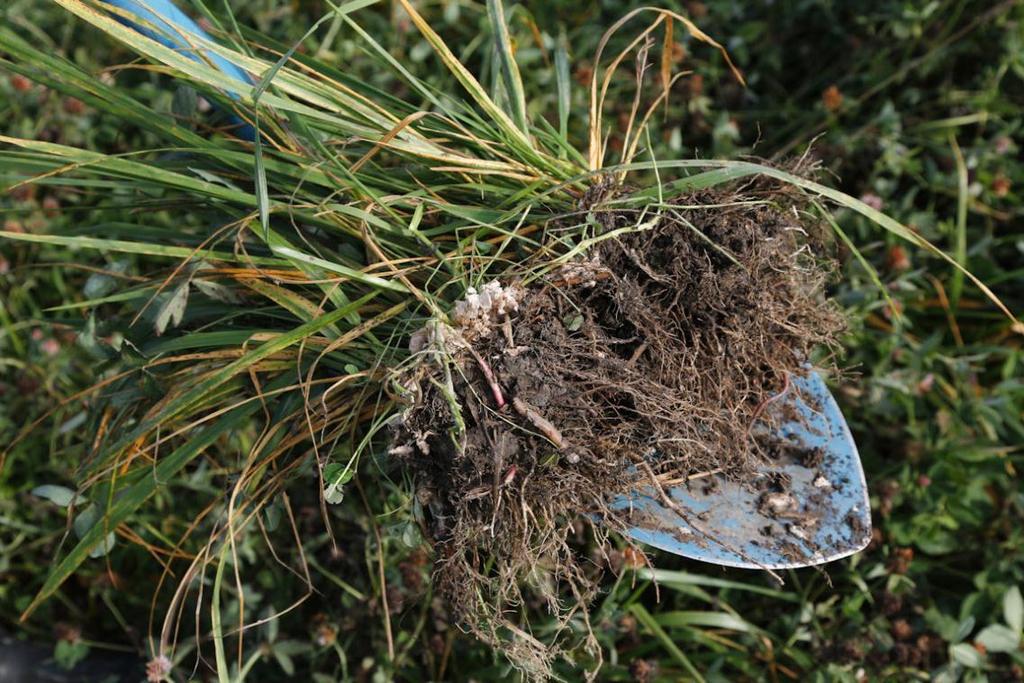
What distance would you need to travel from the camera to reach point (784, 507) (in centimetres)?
111

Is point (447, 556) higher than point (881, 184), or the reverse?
point (881, 184)

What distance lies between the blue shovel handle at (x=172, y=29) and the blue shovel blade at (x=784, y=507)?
712mm

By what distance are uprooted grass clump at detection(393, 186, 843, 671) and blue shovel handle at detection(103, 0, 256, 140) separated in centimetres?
43

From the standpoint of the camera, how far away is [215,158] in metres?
1.09

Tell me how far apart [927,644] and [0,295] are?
6.41 ft

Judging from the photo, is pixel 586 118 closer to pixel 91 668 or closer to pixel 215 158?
pixel 215 158

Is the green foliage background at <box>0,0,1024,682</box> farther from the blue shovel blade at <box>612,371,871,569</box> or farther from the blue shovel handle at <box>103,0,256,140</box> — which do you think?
the blue shovel blade at <box>612,371,871,569</box>

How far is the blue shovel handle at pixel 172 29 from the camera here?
1.00 m

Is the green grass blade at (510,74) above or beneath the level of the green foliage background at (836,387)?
above

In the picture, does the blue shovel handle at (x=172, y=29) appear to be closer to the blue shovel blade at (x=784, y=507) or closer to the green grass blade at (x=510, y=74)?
the green grass blade at (x=510, y=74)

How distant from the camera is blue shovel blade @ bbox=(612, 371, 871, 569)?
1.05 m

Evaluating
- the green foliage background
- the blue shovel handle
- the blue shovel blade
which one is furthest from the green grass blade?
the blue shovel blade

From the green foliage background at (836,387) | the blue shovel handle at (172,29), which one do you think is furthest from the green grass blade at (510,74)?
the blue shovel handle at (172,29)

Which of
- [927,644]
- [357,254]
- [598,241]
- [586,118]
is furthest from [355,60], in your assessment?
[927,644]
